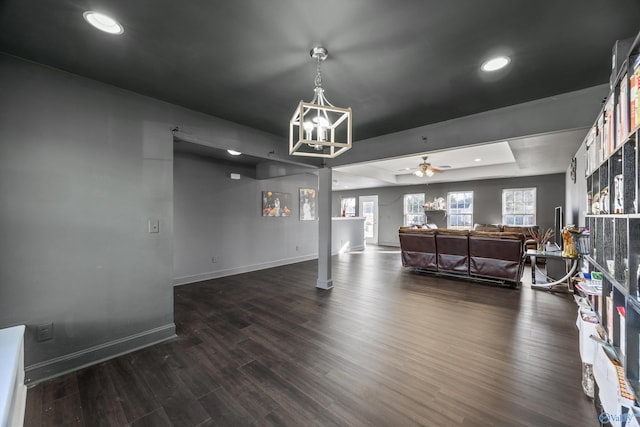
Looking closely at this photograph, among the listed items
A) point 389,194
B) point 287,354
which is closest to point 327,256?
point 287,354

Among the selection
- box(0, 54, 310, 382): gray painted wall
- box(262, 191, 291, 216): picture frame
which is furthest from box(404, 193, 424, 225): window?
box(0, 54, 310, 382): gray painted wall

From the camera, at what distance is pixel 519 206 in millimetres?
7754

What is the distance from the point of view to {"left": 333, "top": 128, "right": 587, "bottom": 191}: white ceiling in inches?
159

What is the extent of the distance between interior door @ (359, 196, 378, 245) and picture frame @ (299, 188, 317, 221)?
414 centimetres

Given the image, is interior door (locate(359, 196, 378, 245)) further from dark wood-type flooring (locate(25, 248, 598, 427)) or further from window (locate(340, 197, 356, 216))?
dark wood-type flooring (locate(25, 248, 598, 427))

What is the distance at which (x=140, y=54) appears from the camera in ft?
6.08

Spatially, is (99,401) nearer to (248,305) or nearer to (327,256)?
(248,305)

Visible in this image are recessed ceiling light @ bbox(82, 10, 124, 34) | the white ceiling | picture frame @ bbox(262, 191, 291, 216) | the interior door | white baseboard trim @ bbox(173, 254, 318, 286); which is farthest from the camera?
the interior door

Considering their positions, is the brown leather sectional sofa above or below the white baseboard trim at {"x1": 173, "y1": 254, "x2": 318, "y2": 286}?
above

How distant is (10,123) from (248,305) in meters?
2.90

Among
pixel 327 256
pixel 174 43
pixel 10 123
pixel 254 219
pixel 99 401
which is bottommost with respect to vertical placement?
pixel 99 401

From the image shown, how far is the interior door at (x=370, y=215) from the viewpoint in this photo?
35.4 feet

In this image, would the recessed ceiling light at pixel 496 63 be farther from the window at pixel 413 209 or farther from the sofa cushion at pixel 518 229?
the window at pixel 413 209

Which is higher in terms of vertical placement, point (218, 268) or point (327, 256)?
point (327, 256)
